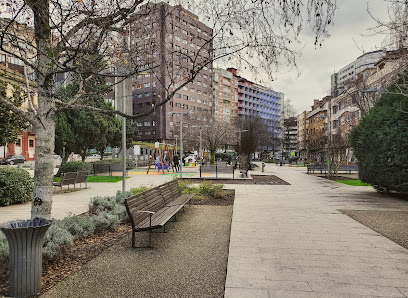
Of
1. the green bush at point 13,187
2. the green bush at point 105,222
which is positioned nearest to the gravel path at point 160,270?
the green bush at point 105,222

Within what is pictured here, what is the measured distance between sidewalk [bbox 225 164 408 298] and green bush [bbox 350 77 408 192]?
4915 mm

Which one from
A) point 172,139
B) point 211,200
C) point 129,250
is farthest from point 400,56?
point 172,139

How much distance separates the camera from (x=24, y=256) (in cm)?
352

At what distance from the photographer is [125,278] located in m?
4.18

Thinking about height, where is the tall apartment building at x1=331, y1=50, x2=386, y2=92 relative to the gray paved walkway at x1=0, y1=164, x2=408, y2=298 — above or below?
above

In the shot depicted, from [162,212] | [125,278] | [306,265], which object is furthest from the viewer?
[162,212]

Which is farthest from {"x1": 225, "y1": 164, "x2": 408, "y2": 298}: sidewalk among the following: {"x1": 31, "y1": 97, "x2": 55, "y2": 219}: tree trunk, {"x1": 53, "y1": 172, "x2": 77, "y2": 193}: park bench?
{"x1": 53, "y1": 172, "x2": 77, "y2": 193}: park bench

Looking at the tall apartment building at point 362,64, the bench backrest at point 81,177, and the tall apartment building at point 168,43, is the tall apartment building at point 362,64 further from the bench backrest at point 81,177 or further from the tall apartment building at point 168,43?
the bench backrest at point 81,177

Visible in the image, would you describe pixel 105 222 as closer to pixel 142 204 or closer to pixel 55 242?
pixel 142 204

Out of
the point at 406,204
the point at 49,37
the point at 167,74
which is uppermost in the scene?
the point at 49,37

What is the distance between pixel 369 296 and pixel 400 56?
27.1 feet

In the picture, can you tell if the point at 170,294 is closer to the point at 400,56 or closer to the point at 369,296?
the point at 369,296

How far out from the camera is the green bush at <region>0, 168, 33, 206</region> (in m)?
10.3

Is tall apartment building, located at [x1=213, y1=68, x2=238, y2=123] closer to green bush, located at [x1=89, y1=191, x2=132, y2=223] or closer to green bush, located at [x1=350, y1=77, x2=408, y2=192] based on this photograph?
green bush, located at [x1=350, y1=77, x2=408, y2=192]
